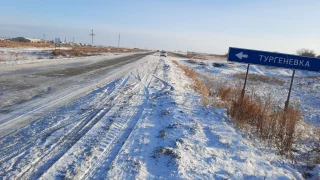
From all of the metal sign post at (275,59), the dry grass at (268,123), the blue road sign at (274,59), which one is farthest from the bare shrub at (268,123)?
the blue road sign at (274,59)

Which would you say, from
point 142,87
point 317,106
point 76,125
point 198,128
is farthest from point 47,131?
point 317,106

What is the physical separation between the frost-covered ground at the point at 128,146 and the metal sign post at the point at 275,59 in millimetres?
2116

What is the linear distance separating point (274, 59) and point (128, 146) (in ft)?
19.0

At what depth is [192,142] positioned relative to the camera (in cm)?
542

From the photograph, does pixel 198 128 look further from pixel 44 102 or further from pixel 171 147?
pixel 44 102

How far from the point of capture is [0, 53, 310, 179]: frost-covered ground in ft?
13.1

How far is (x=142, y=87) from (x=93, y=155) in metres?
7.73

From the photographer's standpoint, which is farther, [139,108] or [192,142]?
[139,108]

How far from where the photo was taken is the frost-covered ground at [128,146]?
3988mm

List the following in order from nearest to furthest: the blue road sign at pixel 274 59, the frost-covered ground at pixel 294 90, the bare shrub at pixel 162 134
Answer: the bare shrub at pixel 162 134 < the blue road sign at pixel 274 59 < the frost-covered ground at pixel 294 90

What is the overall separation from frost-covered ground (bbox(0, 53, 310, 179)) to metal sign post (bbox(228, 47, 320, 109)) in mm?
2116

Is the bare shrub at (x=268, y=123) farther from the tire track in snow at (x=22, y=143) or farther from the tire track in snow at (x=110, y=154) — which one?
the tire track in snow at (x=22, y=143)

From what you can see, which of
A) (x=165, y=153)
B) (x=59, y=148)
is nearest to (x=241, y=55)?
(x=165, y=153)

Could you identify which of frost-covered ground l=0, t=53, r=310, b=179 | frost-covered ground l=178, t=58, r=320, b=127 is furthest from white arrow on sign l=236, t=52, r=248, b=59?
frost-covered ground l=0, t=53, r=310, b=179
